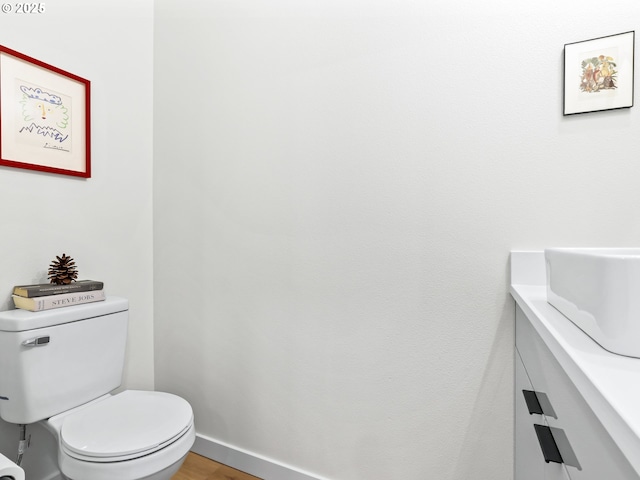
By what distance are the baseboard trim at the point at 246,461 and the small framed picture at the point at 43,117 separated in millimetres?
1352

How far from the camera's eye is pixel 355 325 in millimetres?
1328

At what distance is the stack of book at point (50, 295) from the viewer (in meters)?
1.20

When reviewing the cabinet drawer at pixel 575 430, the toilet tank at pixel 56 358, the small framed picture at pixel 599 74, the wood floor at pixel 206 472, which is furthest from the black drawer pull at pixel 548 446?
the toilet tank at pixel 56 358

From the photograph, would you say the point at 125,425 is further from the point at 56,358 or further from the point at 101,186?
the point at 101,186

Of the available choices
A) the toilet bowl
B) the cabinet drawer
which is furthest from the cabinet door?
the toilet bowl

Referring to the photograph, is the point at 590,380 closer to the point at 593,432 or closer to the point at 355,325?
the point at 593,432

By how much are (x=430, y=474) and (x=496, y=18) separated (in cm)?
156

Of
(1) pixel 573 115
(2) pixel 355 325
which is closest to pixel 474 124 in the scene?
(1) pixel 573 115

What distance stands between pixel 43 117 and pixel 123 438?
4.01 ft

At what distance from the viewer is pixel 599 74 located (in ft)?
3.32

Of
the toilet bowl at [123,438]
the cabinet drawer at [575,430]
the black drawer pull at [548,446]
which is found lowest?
the toilet bowl at [123,438]

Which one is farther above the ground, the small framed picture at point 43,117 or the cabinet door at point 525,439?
the small framed picture at point 43,117

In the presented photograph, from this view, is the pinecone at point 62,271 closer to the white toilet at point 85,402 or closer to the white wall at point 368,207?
the white toilet at point 85,402

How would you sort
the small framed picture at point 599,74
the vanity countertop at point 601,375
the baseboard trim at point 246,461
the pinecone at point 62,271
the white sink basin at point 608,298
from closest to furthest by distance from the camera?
1. the vanity countertop at point 601,375
2. the white sink basin at point 608,298
3. the small framed picture at point 599,74
4. the pinecone at point 62,271
5. the baseboard trim at point 246,461
